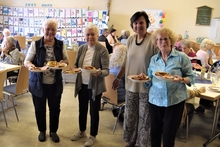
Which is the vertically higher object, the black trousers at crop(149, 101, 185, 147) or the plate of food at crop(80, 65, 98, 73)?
the plate of food at crop(80, 65, 98, 73)

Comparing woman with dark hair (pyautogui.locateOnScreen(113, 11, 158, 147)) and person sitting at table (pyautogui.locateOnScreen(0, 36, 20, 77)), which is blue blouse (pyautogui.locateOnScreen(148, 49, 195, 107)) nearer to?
woman with dark hair (pyautogui.locateOnScreen(113, 11, 158, 147))

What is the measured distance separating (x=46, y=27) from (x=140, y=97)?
47.0 inches

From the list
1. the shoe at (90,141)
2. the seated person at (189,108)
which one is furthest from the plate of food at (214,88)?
the shoe at (90,141)

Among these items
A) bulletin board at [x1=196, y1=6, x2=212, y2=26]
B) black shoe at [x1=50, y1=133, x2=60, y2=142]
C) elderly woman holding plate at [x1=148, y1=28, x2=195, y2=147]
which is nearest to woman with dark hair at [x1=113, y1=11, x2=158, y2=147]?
elderly woman holding plate at [x1=148, y1=28, x2=195, y2=147]

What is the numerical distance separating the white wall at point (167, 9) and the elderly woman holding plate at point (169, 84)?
21.9 ft

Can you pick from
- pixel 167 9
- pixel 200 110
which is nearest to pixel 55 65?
pixel 200 110

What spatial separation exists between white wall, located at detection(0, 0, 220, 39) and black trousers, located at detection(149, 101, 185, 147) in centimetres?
674

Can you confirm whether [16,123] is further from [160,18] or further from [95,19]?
[160,18]

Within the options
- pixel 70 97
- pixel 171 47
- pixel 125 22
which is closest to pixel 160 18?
pixel 125 22

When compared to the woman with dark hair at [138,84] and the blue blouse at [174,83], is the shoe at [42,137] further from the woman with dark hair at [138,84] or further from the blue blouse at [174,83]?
the blue blouse at [174,83]

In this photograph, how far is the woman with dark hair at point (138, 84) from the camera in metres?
2.07

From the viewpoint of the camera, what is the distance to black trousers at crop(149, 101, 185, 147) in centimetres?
185

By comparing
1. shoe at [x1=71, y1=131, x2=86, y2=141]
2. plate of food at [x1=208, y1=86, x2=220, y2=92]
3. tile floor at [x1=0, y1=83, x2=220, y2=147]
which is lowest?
tile floor at [x1=0, y1=83, x2=220, y2=147]

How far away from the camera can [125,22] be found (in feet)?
27.6
